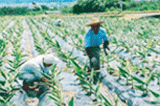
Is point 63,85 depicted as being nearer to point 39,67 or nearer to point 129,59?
point 39,67

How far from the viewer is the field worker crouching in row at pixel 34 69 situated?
7.74ft

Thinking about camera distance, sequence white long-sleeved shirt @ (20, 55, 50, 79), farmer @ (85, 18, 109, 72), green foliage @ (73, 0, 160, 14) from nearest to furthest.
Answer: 1. white long-sleeved shirt @ (20, 55, 50, 79)
2. farmer @ (85, 18, 109, 72)
3. green foliage @ (73, 0, 160, 14)

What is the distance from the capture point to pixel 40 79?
2555 millimetres

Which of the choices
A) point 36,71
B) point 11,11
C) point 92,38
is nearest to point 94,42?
point 92,38

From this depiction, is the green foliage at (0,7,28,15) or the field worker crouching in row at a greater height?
the green foliage at (0,7,28,15)

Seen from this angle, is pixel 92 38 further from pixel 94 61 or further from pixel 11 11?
pixel 11 11

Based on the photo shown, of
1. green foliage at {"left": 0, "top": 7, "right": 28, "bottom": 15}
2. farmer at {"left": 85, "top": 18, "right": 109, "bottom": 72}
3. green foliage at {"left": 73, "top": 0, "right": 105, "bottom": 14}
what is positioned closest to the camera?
farmer at {"left": 85, "top": 18, "right": 109, "bottom": 72}

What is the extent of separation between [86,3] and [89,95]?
914 inches

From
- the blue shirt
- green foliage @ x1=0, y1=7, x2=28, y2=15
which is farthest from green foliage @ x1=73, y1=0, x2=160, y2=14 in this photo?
the blue shirt

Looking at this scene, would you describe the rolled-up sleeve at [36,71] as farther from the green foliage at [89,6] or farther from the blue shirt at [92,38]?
the green foliage at [89,6]

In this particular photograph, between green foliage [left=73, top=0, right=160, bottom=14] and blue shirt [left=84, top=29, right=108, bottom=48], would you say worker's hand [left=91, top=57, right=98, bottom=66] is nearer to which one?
blue shirt [left=84, top=29, right=108, bottom=48]

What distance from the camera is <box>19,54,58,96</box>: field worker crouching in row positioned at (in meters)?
2.36

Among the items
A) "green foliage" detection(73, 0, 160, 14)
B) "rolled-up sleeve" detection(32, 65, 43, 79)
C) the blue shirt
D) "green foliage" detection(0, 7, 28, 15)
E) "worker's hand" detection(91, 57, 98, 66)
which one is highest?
"green foliage" detection(0, 7, 28, 15)

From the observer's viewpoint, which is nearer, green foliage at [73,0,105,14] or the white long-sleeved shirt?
the white long-sleeved shirt
